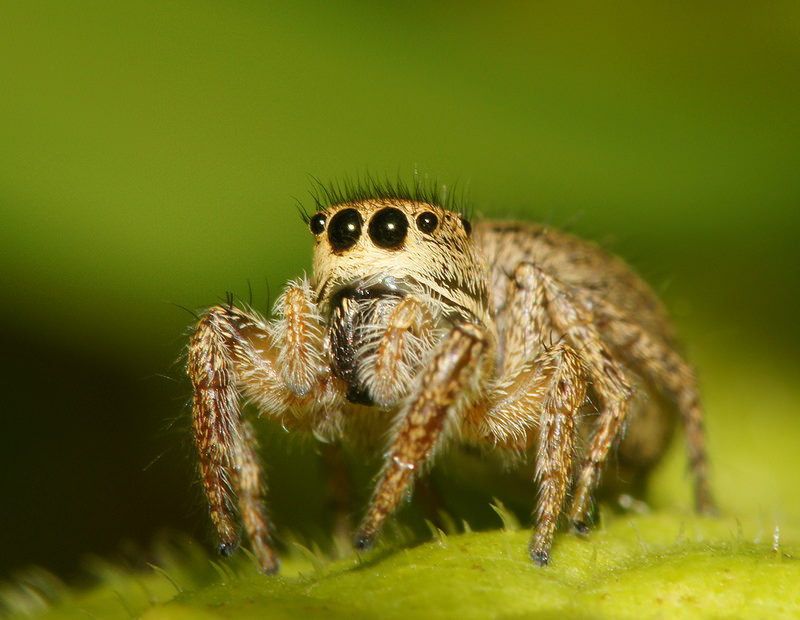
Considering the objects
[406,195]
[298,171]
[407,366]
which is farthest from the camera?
[298,171]

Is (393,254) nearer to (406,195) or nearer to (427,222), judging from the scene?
(427,222)

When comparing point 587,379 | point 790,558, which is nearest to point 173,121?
point 587,379

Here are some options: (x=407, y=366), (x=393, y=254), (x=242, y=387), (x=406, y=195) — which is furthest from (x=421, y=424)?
(x=406, y=195)

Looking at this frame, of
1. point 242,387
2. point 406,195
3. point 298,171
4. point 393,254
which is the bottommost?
point 242,387

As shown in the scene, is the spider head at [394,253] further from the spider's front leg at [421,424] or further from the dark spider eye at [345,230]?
the spider's front leg at [421,424]

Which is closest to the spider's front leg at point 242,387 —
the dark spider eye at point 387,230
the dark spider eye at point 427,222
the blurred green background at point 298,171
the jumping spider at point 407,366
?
the jumping spider at point 407,366

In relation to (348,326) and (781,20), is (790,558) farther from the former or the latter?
(781,20)
